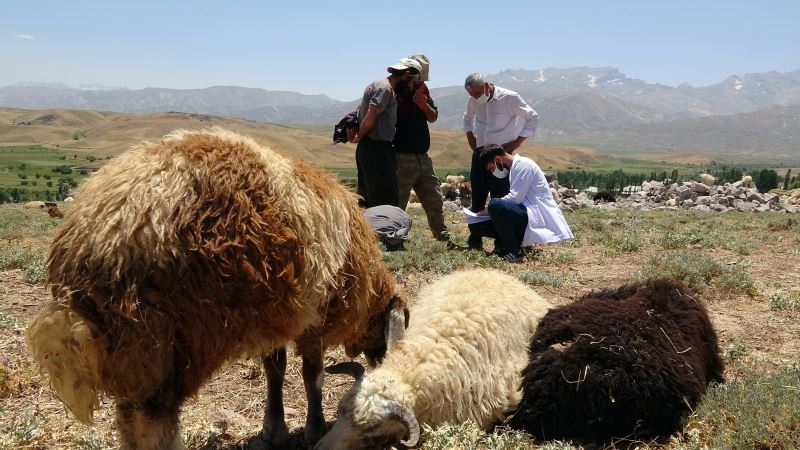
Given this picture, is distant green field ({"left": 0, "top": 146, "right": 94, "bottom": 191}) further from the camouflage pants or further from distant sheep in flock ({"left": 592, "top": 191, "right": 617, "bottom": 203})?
the camouflage pants

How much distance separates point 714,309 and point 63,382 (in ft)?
20.6

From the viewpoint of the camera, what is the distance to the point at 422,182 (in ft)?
29.8

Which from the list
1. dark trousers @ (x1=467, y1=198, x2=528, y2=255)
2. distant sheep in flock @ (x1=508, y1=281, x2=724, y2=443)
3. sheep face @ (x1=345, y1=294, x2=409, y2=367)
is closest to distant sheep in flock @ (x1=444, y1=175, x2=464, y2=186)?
dark trousers @ (x1=467, y1=198, x2=528, y2=255)

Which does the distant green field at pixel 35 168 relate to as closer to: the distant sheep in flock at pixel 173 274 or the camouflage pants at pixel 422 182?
the camouflage pants at pixel 422 182

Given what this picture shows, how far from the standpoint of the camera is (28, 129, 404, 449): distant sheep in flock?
2.63 m

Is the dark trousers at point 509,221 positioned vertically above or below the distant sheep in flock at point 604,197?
above

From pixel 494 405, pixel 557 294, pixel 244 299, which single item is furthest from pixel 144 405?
pixel 557 294

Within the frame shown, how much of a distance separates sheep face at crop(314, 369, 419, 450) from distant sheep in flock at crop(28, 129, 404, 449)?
0.63m

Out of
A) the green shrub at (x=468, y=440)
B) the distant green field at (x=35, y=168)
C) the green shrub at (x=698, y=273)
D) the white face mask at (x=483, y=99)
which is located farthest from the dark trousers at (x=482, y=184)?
the distant green field at (x=35, y=168)

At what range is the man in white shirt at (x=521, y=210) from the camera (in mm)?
8250

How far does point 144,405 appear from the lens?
9.09ft

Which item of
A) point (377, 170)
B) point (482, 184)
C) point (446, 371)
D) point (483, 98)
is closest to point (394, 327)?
point (446, 371)

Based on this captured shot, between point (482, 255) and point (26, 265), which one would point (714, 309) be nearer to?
point (482, 255)

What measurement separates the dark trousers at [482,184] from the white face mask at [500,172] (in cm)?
11
